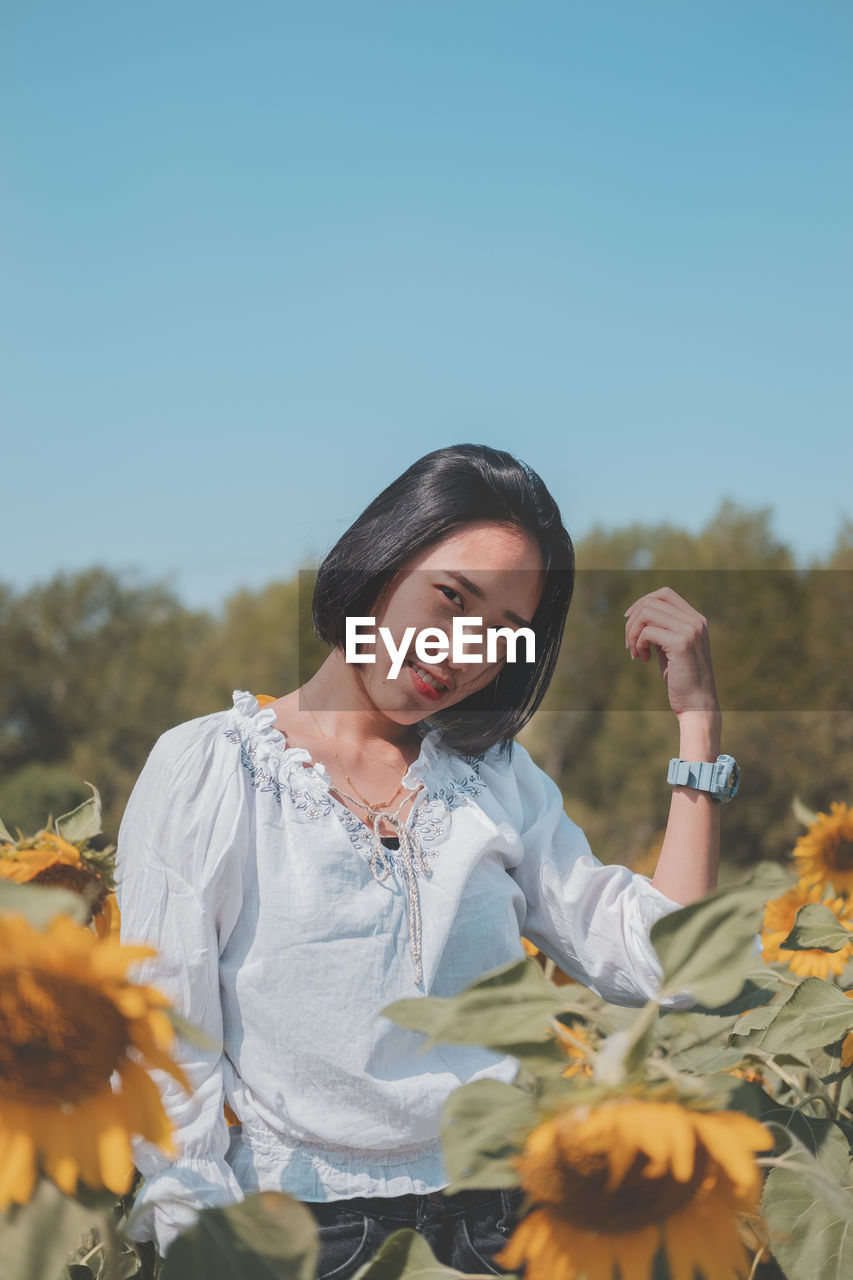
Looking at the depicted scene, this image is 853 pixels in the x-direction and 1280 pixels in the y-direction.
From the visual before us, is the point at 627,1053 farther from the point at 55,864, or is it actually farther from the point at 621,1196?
the point at 55,864

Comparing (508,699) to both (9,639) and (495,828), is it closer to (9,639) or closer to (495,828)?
(495,828)

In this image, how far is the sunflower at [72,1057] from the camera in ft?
1.48

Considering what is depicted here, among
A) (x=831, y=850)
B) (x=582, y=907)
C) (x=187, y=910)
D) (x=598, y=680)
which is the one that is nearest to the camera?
(x=187, y=910)

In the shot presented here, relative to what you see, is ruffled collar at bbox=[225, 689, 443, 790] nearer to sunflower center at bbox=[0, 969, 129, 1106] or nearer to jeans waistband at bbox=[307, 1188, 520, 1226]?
jeans waistband at bbox=[307, 1188, 520, 1226]

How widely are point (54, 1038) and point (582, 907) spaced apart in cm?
84

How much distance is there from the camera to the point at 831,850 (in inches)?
71.1

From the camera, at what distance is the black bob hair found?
1265mm

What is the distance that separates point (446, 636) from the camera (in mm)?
1178

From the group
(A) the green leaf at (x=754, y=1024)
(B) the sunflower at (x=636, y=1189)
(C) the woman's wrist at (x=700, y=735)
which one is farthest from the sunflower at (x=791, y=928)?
(B) the sunflower at (x=636, y=1189)

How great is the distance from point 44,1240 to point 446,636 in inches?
30.8

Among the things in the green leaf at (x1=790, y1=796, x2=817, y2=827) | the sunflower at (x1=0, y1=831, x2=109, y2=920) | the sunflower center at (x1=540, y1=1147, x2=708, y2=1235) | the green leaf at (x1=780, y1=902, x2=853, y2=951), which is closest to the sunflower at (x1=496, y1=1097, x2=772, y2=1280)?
the sunflower center at (x1=540, y1=1147, x2=708, y2=1235)

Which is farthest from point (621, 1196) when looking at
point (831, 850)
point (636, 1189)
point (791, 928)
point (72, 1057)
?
point (831, 850)

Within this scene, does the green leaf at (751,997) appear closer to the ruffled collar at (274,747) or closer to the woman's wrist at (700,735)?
the woman's wrist at (700,735)

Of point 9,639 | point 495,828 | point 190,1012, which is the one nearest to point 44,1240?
point 190,1012
